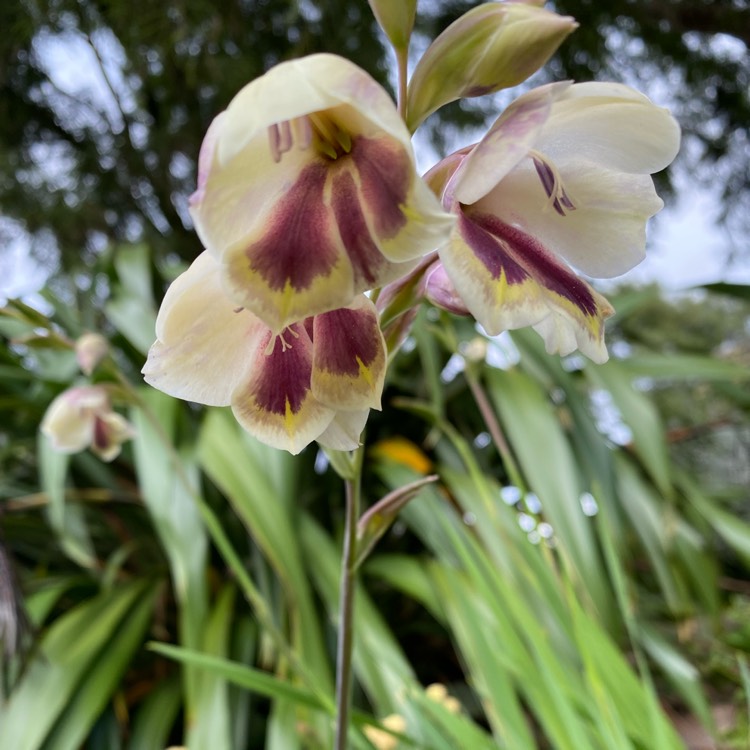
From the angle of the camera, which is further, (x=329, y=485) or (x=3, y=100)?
A: (x=3, y=100)

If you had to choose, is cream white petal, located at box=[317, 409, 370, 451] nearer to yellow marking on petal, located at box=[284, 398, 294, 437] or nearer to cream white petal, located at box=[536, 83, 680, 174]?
yellow marking on petal, located at box=[284, 398, 294, 437]

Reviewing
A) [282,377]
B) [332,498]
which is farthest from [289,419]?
[332,498]

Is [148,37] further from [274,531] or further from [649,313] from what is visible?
[649,313]

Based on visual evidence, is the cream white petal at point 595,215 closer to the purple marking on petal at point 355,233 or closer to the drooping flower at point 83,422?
the purple marking on petal at point 355,233

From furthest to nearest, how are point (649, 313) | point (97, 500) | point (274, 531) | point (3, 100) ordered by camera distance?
point (649, 313) < point (3, 100) < point (97, 500) < point (274, 531)

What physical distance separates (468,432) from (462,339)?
0.61 ft

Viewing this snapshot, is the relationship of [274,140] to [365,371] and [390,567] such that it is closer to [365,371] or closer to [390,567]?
[365,371]

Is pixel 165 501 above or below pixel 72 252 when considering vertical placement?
below

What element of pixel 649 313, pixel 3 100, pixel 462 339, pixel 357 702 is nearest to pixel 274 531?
pixel 357 702

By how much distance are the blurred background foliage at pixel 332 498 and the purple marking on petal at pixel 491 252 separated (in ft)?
0.92

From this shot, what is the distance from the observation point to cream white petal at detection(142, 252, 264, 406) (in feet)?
0.77

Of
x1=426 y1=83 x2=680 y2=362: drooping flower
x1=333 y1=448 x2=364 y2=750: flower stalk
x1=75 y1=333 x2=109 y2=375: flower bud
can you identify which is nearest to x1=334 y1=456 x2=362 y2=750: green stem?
x1=333 y1=448 x2=364 y2=750: flower stalk

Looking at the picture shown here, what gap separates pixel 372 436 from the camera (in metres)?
1.32

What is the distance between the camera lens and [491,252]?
Result: 224mm
